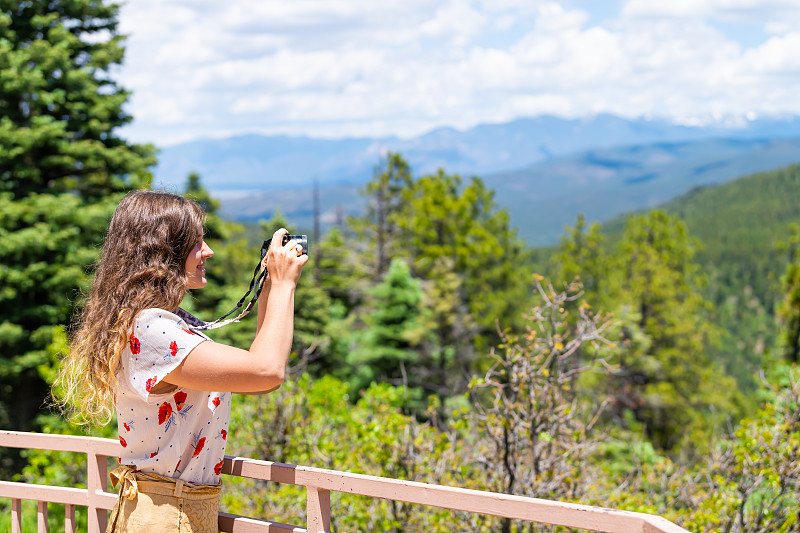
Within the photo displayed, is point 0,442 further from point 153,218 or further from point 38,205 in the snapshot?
point 38,205

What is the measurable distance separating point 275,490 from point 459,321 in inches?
914

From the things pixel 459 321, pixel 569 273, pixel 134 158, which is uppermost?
pixel 134 158

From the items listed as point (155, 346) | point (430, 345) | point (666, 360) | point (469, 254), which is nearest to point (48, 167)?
point (430, 345)

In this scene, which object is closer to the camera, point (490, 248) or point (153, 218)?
point (153, 218)

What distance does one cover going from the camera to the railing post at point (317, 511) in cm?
241

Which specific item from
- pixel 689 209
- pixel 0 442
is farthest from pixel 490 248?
pixel 689 209

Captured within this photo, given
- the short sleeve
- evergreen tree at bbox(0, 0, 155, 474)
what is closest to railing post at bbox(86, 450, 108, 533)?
the short sleeve

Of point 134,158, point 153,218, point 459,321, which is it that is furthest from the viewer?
point 459,321

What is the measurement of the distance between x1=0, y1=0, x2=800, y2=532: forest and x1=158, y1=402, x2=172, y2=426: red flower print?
0.69m

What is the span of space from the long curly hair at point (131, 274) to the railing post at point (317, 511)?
2.57 feet

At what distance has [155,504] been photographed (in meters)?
2.11

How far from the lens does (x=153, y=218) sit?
205 centimetres

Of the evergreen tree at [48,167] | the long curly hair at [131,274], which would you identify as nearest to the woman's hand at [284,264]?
the long curly hair at [131,274]

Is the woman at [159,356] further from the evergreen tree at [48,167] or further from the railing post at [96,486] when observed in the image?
the evergreen tree at [48,167]
